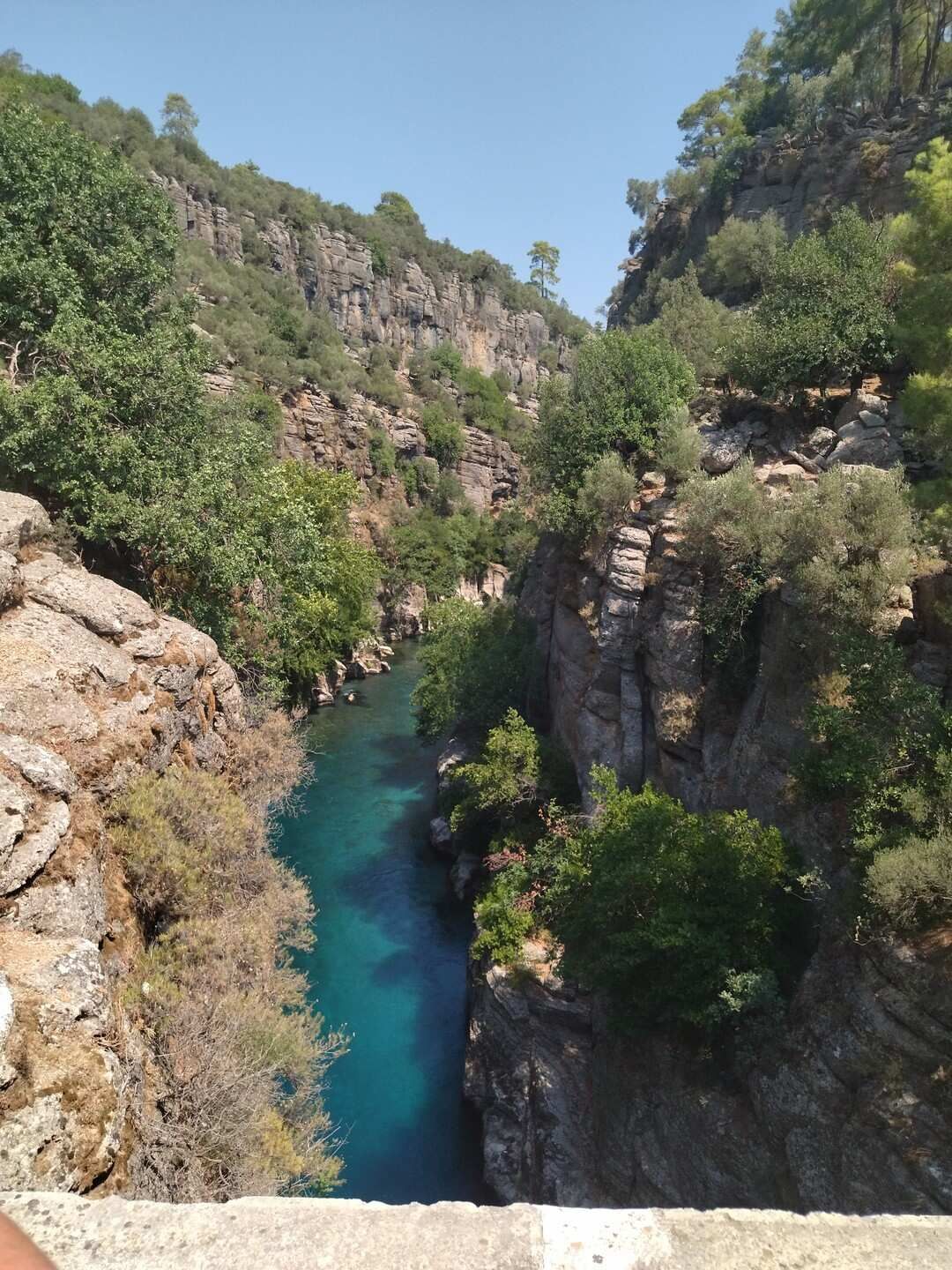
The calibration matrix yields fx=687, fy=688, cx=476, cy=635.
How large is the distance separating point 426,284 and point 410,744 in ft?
190

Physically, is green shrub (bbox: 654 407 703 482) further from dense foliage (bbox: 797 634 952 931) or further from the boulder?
dense foliage (bbox: 797 634 952 931)

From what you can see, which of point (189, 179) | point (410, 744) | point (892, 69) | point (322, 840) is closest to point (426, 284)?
point (189, 179)

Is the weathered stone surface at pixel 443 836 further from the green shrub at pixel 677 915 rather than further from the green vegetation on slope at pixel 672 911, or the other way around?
the green shrub at pixel 677 915

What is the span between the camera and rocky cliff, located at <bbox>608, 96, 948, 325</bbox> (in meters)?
24.1

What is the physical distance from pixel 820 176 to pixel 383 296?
1815 inches

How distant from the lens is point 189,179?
169 feet

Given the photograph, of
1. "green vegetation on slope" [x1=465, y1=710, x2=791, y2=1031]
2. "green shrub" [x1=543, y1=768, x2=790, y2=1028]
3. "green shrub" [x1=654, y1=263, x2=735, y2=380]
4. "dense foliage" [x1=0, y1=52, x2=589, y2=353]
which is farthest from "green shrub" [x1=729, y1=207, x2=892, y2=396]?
"dense foliage" [x1=0, y1=52, x2=589, y2=353]

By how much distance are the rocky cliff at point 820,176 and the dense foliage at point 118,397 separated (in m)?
21.8

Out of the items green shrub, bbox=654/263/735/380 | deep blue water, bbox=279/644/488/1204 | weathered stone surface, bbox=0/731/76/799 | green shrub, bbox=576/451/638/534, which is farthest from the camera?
green shrub, bbox=654/263/735/380

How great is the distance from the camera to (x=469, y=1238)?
2256 millimetres

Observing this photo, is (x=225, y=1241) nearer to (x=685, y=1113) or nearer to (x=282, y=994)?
(x=282, y=994)

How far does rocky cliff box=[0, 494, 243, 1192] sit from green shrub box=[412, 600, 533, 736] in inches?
354

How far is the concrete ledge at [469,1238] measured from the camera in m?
2.15

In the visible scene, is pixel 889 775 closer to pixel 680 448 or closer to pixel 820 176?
pixel 680 448
